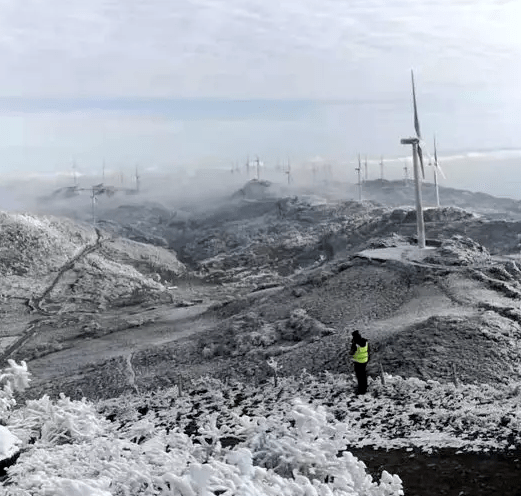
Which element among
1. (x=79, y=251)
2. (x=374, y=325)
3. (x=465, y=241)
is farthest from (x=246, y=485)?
(x=79, y=251)

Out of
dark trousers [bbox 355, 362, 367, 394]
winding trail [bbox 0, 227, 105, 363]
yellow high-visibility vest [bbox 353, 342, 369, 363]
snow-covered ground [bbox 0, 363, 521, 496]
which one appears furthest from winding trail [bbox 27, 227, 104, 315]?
yellow high-visibility vest [bbox 353, 342, 369, 363]

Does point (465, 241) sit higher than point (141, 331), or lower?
higher

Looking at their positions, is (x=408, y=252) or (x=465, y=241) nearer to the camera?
(x=408, y=252)

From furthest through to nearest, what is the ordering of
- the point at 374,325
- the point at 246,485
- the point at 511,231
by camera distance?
the point at 511,231, the point at 374,325, the point at 246,485

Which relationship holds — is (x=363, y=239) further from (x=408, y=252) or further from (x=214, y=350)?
(x=214, y=350)

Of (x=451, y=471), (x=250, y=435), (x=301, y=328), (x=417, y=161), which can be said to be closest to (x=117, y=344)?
(x=301, y=328)

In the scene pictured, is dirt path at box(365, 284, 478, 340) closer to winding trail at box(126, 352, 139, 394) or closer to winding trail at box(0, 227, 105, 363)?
winding trail at box(126, 352, 139, 394)

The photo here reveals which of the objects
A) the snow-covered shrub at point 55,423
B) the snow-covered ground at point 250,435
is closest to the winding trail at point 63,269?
the snow-covered ground at point 250,435

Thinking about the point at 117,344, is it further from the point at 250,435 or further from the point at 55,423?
the point at 250,435
